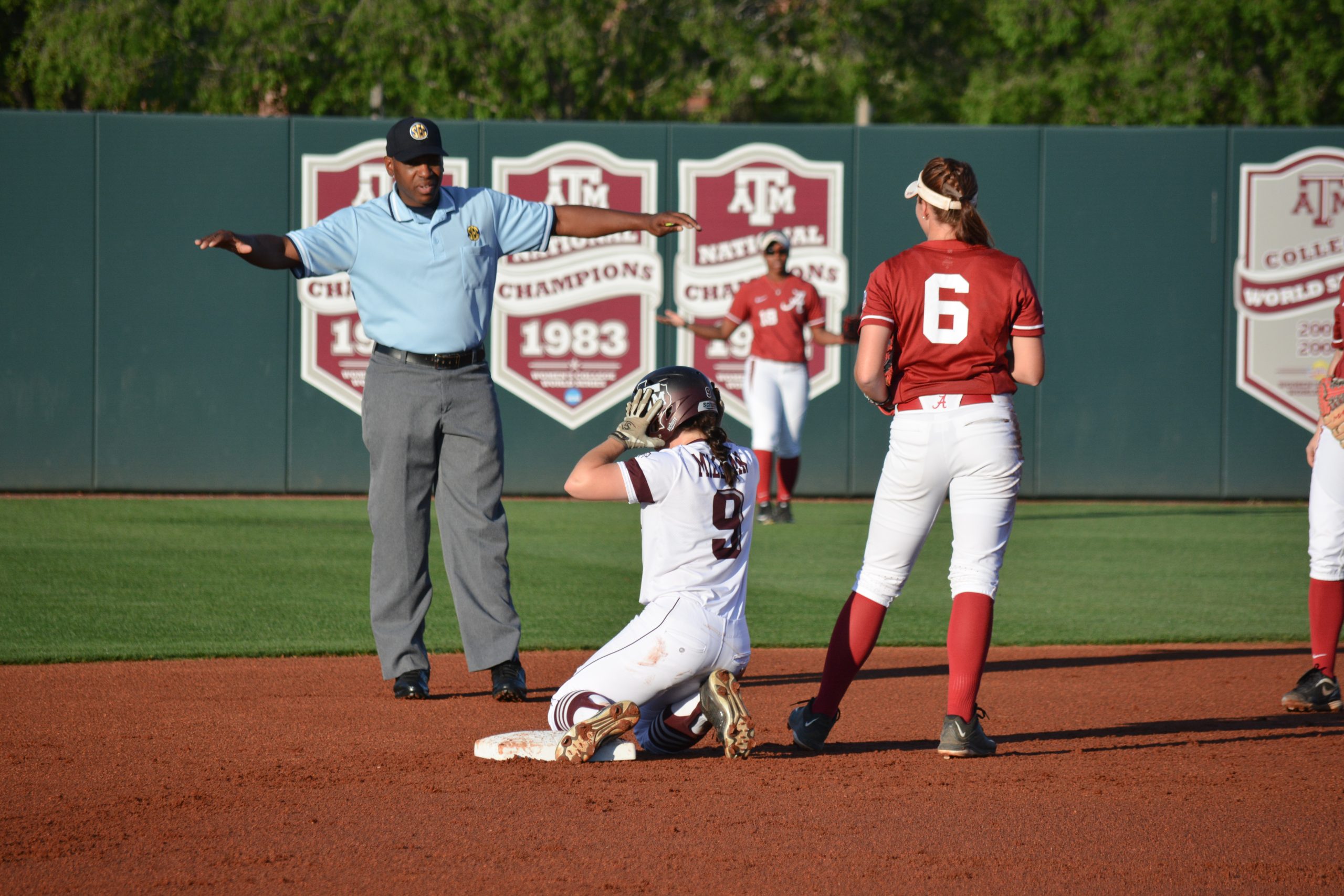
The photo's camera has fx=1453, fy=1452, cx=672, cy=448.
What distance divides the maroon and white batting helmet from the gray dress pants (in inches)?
49.5

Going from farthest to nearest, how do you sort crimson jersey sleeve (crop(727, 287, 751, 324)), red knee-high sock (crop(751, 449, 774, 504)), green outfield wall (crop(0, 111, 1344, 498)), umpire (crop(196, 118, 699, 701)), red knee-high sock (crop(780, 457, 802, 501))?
green outfield wall (crop(0, 111, 1344, 498)) → red knee-high sock (crop(780, 457, 802, 501)) → crimson jersey sleeve (crop(727, 287, 751, 324)) → red knee-high sock (crop(751, 449, 774, 504)) → umpire (crop(196, 118, 699, 701))

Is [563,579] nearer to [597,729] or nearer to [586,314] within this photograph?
[597,729]

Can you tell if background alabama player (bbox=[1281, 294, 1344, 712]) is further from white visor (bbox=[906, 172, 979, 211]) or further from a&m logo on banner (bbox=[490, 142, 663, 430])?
a&m logo on banner (bbox=[490, 142, 663, 430])

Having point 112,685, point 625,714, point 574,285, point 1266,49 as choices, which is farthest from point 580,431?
point 1266,49

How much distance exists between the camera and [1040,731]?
5234 mm

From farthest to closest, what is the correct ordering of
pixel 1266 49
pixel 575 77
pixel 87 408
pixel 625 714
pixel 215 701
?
1. pixel 1266 49
2. pixel 575 77
3. pixel 87 408
4. pixel 215 701
5. pixel 625 714

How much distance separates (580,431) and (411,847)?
1121 centimetres

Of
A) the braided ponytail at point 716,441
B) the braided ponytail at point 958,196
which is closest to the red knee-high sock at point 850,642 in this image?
the braided ponytail at point 716,441

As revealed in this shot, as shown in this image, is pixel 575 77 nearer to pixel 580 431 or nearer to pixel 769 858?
pixel 580 431

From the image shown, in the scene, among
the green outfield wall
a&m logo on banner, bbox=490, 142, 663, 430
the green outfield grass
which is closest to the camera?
the green outfield grass

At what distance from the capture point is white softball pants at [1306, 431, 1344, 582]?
5.54m

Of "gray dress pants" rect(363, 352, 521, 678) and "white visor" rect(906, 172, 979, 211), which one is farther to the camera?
"gray dress pants" rect(363, 352, 521, 678)

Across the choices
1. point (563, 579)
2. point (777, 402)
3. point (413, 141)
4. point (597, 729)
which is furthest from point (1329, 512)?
point (777, 402)

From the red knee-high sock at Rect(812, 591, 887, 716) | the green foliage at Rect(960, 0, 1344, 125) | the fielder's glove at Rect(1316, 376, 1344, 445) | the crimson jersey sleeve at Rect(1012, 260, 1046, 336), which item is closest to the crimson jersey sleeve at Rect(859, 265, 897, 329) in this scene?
the crimson jersey sleeve at Rect(1012, 260, 1046, 336)
